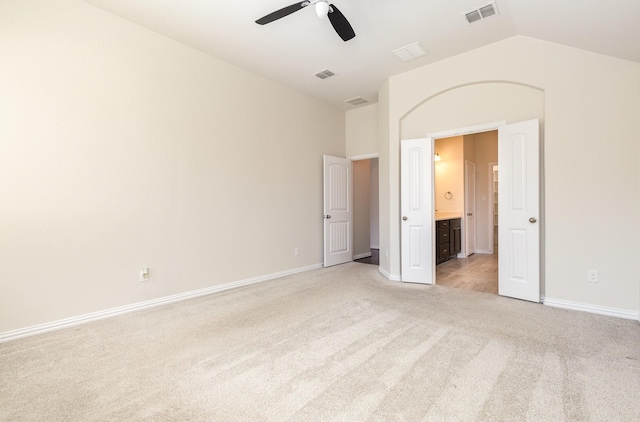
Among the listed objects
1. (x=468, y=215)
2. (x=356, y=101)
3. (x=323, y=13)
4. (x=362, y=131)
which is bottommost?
(x=468, y=215)

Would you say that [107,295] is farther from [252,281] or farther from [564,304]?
[564,304]

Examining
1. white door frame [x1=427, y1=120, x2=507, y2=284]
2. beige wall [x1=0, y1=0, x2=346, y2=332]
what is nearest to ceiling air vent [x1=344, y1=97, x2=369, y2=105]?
beige wall [x1=0, y1=0, x2=346, y2=332]

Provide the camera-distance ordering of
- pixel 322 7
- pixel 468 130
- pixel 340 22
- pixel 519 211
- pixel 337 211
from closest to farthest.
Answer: pixel 322 7 < pixel 340 22 < pixel 519 211 < pixel 468 130 < pixel 337 211

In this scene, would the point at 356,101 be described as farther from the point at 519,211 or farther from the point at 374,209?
the point at 519,211

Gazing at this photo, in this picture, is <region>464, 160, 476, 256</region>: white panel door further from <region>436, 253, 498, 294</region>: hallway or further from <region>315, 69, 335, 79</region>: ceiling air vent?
<region>315, 69, 335, 79</region>: ceiling air vent

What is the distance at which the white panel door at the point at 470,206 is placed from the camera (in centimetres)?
664

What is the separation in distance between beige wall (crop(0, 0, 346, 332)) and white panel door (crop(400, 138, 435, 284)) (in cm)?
195

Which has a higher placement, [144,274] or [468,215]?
[468,215]

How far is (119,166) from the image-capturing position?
3121mm

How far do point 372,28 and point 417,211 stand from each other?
239 centimetres

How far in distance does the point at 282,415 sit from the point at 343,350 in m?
0.79

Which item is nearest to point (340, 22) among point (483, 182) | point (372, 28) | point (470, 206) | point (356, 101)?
point (372, 28)

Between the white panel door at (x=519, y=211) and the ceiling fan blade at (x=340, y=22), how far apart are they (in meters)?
2.27

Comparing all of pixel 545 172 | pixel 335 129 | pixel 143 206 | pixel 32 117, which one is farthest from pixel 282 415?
pixel 335 129
